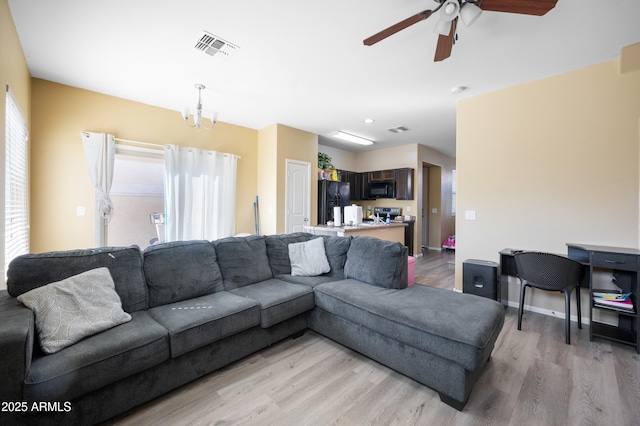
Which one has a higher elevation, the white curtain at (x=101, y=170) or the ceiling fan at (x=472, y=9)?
the ceiling fan at (x=472, y=9)

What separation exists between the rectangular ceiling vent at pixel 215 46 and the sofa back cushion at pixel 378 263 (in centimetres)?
230

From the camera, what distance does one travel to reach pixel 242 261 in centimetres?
265

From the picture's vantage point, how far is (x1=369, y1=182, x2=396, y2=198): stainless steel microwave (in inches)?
261

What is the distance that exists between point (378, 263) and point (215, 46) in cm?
259

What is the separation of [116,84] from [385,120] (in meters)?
3.95

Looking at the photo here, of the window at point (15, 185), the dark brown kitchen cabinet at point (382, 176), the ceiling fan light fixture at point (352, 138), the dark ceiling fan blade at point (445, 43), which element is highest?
the ceiling fan light fixture at point (352, 138)

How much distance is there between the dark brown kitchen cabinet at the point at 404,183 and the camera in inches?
249

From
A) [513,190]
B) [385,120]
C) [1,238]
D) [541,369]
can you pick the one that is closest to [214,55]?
[1,238]

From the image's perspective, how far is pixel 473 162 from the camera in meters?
3.58

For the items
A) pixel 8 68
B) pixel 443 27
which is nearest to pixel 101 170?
pixel 8 68

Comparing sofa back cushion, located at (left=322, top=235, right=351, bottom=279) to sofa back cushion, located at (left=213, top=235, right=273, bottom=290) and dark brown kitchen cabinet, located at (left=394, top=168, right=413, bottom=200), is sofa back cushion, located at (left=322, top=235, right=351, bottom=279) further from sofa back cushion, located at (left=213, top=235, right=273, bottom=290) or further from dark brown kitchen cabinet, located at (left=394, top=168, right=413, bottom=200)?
dark brown kitchen cabinet, located at (left=394, top=168, right=413, bottom=200)

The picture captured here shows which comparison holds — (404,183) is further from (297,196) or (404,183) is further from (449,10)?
(449,10)

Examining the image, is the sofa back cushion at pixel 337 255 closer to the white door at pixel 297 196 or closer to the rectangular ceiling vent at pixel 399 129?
the white door at pixel 297 196

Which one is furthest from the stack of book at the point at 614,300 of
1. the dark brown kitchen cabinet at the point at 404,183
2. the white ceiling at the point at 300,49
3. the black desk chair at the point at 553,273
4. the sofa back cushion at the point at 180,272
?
the dark brown kitchen cabinet at the point at 404,183
